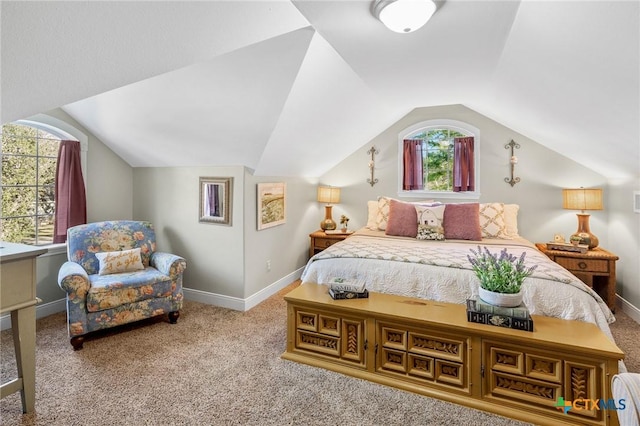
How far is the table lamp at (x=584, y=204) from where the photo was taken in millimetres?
3328

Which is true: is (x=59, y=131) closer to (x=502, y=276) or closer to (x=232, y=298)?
(x=232, y=298)

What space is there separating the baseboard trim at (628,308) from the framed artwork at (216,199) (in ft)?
13.4

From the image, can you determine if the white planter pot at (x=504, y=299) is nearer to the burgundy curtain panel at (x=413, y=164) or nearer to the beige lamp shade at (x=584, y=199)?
the beige lamp shade at (x=584, y=199)

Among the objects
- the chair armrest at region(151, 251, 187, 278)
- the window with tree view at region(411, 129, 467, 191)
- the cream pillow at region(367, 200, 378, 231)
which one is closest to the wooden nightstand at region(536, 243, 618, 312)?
the window with tree view at region(411, 129, 467, 191)

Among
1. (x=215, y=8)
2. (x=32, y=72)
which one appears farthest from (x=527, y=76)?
(x=32, y=72)

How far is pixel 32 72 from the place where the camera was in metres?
1.28

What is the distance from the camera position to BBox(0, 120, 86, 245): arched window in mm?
3008

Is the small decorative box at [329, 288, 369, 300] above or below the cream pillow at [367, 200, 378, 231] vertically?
below

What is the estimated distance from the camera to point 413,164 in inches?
174

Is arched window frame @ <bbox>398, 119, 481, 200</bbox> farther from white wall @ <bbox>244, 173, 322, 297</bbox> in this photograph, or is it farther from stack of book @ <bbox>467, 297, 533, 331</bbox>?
stack of book @ <bbox>467, 297, 533, 331</bbox>

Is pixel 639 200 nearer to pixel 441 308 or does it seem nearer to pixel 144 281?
pixel 441 308

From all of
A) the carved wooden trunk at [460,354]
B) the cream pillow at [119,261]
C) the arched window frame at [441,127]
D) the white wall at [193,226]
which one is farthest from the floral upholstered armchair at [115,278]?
the arched window frame at [441,127]

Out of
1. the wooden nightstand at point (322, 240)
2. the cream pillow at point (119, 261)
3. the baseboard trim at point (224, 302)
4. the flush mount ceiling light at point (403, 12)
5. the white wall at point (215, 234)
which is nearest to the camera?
the flush mount ceiling light at point (403, 12)

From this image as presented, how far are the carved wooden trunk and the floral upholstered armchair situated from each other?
4.31 ft
